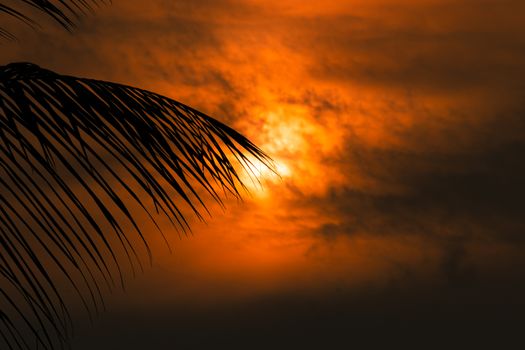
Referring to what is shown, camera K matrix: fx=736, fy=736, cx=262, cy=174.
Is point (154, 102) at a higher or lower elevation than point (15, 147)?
higher

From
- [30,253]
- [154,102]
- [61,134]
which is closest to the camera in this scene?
[30,253]

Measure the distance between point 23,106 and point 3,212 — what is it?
0.85ft

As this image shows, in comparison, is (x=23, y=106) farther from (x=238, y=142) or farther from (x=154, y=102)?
(x=238, y=142)

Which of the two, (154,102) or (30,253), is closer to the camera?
(30,253)

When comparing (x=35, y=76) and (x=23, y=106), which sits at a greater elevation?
(x=35, y=76)

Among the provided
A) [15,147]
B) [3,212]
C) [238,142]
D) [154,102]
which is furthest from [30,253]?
[238,142]

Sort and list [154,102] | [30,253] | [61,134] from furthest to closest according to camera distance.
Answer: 1. [154,102]
2. [61,134]
3. [30,253]

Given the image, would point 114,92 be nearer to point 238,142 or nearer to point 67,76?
point 67,76

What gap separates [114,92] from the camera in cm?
192

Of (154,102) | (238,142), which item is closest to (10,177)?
(154,102)

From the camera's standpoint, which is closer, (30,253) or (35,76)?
(30,253)

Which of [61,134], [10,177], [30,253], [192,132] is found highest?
[192,132]

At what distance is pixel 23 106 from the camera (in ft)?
5.70

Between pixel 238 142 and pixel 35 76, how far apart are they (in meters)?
0.57
